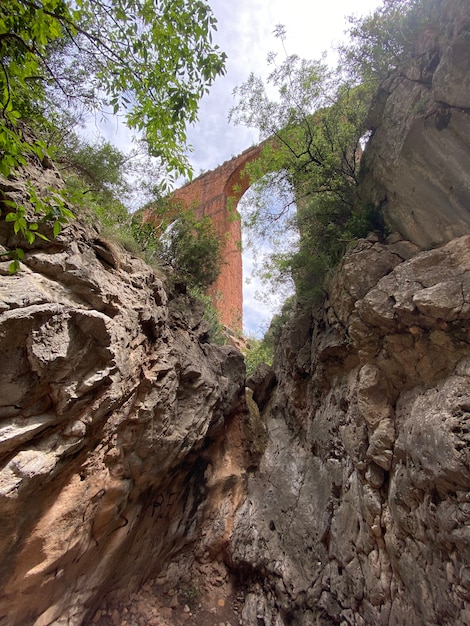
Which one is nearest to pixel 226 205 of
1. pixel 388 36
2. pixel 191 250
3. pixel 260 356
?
pixel 260 356

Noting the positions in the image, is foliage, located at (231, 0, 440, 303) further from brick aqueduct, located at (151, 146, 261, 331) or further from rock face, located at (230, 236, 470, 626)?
brick aqueduct, located at (151, 146, 261, 331)

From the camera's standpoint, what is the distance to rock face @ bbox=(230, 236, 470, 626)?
11.5 feet

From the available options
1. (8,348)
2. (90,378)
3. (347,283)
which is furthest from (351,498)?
(8,348)

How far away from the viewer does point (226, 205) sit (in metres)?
16.5

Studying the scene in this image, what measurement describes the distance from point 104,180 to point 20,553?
628 centimetres

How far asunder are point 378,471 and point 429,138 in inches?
200

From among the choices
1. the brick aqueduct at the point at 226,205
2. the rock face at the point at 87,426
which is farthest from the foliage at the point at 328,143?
the brick aqueduct at the point at 226,205

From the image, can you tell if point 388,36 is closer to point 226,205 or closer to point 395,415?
point 395,415

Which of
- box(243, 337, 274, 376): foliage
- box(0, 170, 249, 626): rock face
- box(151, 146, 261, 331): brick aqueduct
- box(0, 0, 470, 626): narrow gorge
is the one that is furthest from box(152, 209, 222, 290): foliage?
box(151, 146, 261, 331): brick aqueduct

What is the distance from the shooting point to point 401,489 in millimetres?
4012

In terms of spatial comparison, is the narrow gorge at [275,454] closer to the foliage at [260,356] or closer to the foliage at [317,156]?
the foliage at [317,156]

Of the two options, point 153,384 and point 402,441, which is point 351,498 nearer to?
point 402,441

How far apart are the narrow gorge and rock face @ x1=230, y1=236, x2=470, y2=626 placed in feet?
0.08

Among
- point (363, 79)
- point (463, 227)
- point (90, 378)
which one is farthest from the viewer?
point (363, 79)
